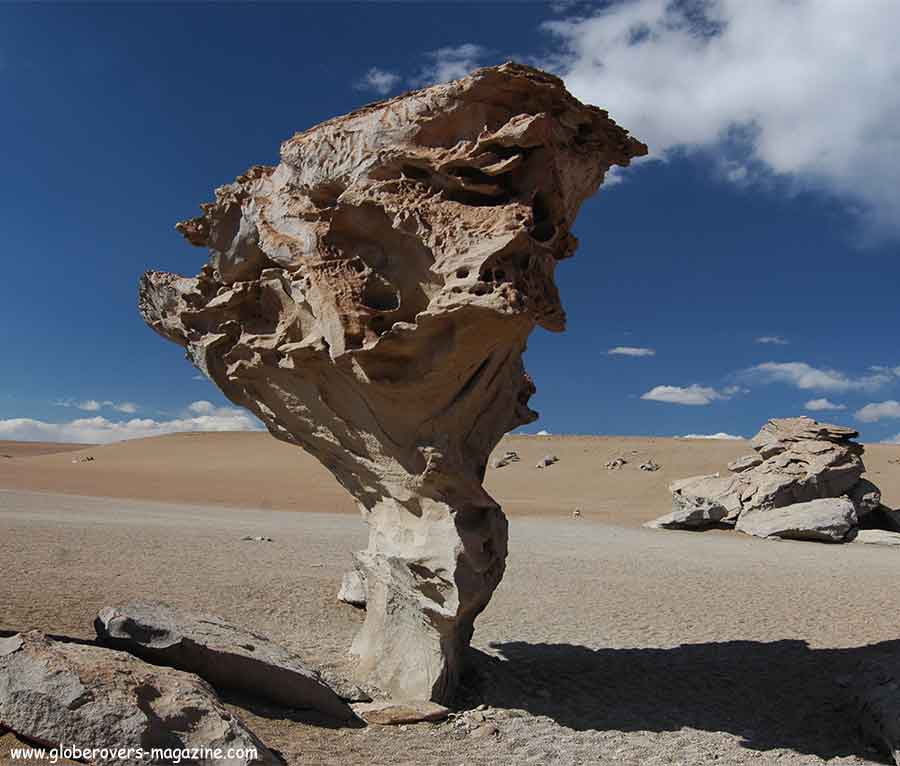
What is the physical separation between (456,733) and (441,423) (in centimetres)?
330

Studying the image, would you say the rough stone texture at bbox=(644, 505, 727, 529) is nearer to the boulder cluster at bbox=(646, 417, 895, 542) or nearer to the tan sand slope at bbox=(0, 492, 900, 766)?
the boulder cluster at bbox=(646, 417, 895, 542)

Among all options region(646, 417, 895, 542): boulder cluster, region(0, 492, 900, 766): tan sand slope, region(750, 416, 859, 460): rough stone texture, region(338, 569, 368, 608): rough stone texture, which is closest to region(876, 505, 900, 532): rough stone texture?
region(646, 417, 895, 542): boulder cluster

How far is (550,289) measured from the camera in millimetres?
7812

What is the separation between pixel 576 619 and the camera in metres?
13.0

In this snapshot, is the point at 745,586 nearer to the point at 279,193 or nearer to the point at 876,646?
the point at 876,646

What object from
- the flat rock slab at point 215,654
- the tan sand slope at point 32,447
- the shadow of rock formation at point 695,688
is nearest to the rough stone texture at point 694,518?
the shadow of rock formation at point 695,688

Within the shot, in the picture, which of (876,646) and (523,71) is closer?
(523,71)

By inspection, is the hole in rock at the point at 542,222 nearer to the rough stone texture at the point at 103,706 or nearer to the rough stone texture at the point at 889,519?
the rough stone texture at the point at 103,706

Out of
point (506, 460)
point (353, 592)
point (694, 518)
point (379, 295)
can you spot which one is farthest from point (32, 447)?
point (379, 295)

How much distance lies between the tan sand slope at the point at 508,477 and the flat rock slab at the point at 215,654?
73.8ft

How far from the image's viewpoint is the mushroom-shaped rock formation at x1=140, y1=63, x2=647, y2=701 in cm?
770

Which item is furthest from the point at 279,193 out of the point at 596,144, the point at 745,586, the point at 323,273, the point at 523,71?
the point at 745,586

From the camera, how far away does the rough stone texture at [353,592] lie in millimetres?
12812

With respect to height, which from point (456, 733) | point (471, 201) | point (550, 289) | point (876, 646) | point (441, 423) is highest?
point (471, 201)
